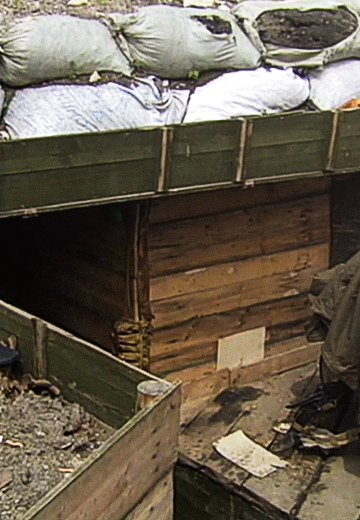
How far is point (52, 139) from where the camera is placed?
14.6ft

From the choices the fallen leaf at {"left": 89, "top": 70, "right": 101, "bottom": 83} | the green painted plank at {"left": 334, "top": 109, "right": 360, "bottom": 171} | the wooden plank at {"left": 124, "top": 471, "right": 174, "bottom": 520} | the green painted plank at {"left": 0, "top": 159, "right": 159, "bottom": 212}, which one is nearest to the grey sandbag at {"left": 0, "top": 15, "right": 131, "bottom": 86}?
the fallen leaf at {"left": 89, "top": 70, "right": 101, "bottom": 83}

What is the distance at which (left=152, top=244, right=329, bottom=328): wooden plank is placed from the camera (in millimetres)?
6383

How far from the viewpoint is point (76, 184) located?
4.67 metres

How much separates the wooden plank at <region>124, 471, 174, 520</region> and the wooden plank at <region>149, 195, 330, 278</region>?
262 cm

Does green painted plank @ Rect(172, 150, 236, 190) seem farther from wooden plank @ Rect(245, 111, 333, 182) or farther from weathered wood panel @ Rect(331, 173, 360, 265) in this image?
weathered wood panel @ Rect(331, 173, 360, 265)

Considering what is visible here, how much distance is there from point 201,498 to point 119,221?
237cm

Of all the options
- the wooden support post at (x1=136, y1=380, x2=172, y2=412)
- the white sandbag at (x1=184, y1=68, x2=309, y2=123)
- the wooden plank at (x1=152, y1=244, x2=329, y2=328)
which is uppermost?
the white sandbag at (x1=184, y1=68, x2=309, y2=123)

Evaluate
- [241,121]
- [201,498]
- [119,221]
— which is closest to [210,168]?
[241,121]

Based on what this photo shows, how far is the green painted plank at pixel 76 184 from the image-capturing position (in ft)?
14.6

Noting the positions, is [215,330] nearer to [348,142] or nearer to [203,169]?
[203,169]

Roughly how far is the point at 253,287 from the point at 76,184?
2.64m

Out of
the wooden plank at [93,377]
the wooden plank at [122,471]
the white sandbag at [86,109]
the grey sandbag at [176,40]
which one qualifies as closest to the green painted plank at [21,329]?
the wooden plank at [93,377]

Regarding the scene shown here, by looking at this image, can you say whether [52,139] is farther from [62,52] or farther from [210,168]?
[210,168]

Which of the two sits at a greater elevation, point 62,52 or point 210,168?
point 62,52
